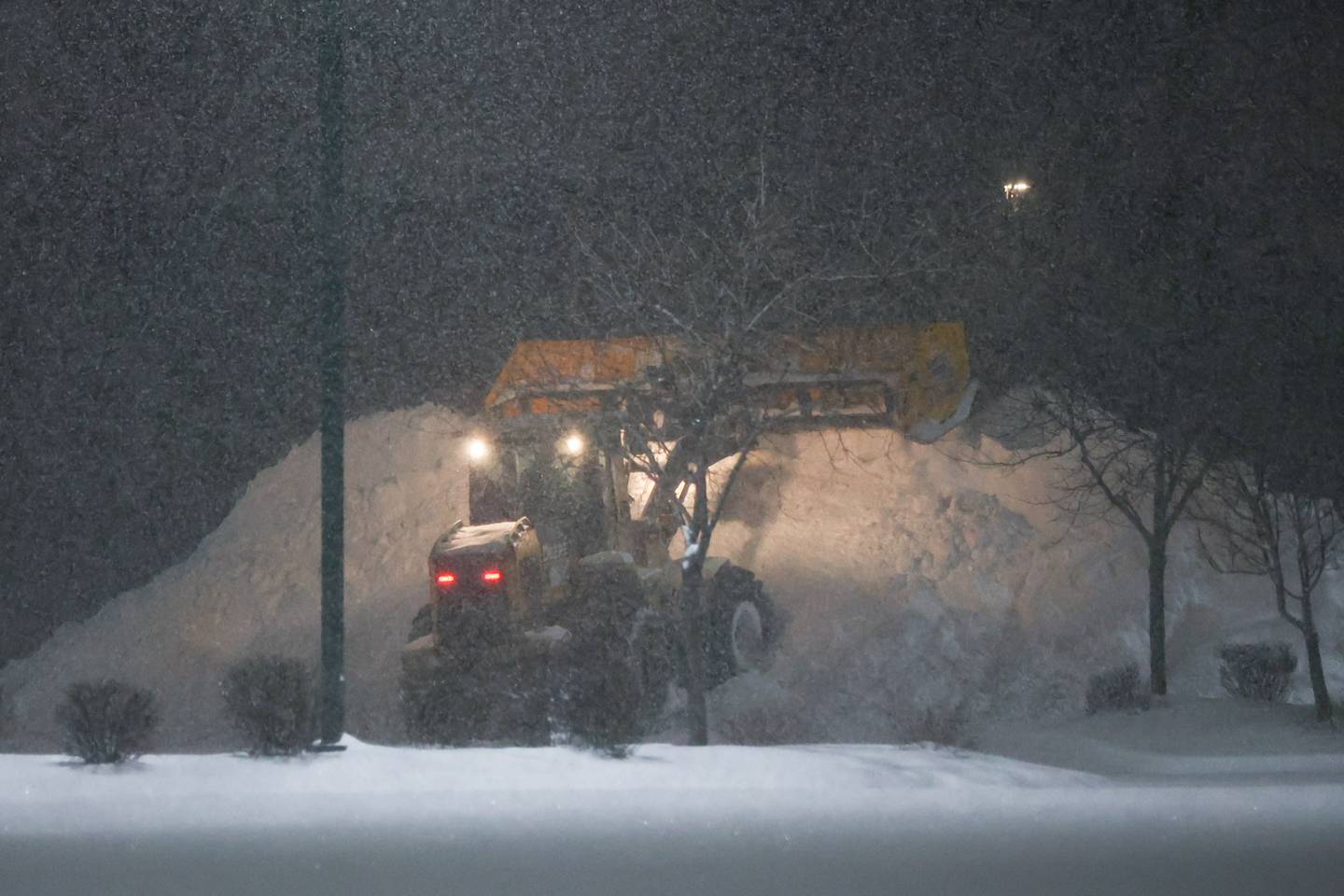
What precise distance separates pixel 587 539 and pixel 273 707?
575cm

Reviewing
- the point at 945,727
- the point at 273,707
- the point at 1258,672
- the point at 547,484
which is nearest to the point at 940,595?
the point at 1258,672

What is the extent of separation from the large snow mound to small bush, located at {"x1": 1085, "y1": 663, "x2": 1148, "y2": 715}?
2.58 feet

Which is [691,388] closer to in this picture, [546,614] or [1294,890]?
[546,614]

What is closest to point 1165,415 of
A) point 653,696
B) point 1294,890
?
point 653,696

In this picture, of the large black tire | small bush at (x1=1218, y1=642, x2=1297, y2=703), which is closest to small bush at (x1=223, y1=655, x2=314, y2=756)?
the large black tire

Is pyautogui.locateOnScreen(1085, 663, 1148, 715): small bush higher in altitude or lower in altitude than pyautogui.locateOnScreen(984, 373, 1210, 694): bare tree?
lower

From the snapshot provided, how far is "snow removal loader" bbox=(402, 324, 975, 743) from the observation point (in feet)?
34.7

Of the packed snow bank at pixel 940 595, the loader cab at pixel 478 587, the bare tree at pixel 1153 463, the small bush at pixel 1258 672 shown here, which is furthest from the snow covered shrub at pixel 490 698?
the small bush at pixel 1258 672

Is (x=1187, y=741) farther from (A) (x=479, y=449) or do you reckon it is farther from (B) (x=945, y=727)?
(A) (x=479, y=449)

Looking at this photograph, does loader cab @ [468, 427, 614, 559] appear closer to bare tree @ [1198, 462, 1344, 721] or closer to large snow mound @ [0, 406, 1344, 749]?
large snow mound @ [0, 406, 1344, 749]

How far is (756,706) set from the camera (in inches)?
461

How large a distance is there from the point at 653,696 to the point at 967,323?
7345 millimetres

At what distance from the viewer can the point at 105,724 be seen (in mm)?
6441

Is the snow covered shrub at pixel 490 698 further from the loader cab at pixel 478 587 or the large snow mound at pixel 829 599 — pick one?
the large snow mound at pixel 829 599
